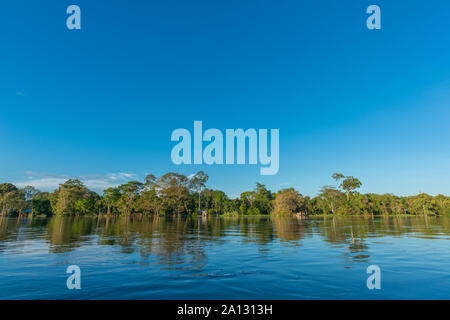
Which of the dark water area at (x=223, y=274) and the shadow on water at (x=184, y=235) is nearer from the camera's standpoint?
the dark water area at (x=223, y=274)

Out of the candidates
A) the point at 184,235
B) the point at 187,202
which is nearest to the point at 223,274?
the point at 184,235

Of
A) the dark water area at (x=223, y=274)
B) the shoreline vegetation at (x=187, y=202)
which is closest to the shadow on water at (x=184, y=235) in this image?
the dark water area at (x=223, y=274)

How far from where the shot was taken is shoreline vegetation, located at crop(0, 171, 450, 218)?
7781 cm

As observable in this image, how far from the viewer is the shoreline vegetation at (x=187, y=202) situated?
7781cm

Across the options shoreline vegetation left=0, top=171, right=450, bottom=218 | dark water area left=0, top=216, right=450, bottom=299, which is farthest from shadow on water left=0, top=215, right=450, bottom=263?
shoreline vegetation left=0, top=171, right=450, bottom=218

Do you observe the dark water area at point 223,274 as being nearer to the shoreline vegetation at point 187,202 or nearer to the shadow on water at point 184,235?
the shadow on water at point 184,235

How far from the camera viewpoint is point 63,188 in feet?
261

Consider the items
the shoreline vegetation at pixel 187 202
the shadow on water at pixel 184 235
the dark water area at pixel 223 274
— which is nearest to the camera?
the dark water area at pixel 223 274

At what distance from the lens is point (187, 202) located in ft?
282

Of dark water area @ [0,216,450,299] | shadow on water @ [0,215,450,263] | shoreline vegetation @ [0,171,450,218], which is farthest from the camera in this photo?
shoreline vegetation @ [0,171,450,218]

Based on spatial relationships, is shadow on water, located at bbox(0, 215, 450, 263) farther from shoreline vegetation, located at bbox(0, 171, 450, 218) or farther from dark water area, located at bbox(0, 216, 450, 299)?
shoreline vegetation, located at bbox(0, 171, 450, 218)

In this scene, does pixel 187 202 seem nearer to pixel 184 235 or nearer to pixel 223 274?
pixel 184 235

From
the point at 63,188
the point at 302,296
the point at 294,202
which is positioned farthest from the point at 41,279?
the point at 63,188

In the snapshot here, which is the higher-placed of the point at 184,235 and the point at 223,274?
the point at 223,274
